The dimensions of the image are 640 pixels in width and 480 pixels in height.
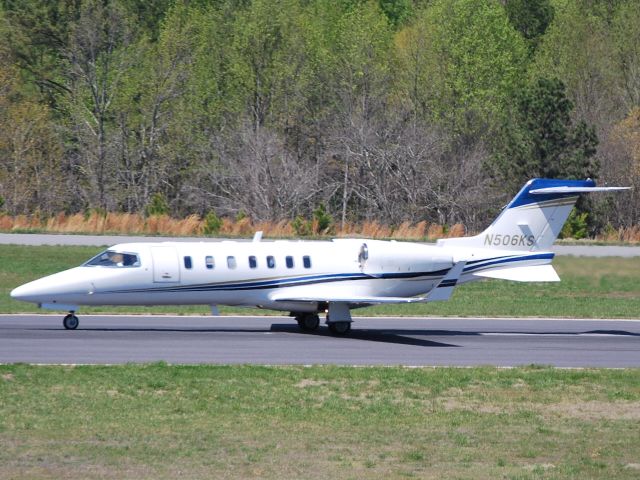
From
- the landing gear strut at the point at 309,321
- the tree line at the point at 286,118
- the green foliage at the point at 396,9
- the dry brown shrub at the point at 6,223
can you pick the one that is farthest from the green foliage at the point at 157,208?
the green foliage at the point at 396,9

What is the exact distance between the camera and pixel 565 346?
2741cm

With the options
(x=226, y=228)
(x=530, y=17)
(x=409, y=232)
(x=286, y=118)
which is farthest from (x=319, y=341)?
(x=530, y=17)

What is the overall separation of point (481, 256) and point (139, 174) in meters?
40.5

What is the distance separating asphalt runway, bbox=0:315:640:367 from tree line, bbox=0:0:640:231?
30373 mm

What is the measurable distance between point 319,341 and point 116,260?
5.18m

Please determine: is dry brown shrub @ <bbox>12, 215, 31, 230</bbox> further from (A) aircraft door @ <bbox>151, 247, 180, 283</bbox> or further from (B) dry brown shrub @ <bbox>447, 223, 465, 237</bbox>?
(A) aircraft door @ <bbox>151, 247, 180, 283</bbox>

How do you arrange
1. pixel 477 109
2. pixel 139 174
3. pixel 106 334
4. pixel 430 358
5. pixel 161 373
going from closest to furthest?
pixel 161 373 → pixel 430 358 → pixel 106 334 → pixel 139 174 → pixel 477 109

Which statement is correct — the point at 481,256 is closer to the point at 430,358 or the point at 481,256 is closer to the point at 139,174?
the point at 430,358

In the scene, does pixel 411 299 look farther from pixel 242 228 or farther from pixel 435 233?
pixel 435 233

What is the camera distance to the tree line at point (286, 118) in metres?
64.1

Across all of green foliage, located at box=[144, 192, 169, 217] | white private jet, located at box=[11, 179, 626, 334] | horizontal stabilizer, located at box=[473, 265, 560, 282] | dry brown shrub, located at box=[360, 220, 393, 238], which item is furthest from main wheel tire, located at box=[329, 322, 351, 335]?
green foliage, located at box=[144, 192, 169, 217]

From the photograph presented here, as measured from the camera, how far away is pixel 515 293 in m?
40.4

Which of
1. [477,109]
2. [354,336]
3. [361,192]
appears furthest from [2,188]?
[354,336]

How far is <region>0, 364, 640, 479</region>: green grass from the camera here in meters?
14.6
